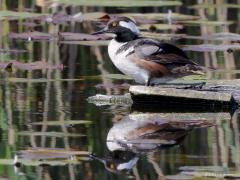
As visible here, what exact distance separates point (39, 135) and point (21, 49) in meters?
4.29

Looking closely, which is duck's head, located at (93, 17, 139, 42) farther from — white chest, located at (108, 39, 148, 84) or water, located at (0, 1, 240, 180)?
water, located at (0, 1, 240, 180)

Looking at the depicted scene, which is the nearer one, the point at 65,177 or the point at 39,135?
the point at 65,177

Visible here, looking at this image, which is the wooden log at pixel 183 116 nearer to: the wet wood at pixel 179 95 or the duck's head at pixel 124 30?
the wet wood at pixel 179 95

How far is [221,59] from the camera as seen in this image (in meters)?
11.0

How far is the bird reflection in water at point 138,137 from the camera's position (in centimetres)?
652

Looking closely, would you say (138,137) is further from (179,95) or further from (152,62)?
(152,62)

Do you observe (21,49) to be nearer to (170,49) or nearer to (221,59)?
(221,59)

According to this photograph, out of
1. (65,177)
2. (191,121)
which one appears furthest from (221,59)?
(65,177)

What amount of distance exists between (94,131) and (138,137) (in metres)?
0.37

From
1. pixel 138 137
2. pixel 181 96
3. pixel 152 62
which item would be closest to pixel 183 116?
pixel 181 96

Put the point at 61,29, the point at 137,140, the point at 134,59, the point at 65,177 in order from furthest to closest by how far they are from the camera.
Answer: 1. the point at 61,29
2. the point at 134,59
3. the point at 137,140
4. the point at 65,177

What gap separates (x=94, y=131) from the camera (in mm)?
7398

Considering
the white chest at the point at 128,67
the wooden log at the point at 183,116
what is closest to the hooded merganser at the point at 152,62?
the white chest at the point at 128,67

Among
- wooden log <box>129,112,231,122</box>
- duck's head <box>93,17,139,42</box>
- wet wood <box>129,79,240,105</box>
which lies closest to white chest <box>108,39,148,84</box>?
wet wood <box>129,79,240,105</box>
